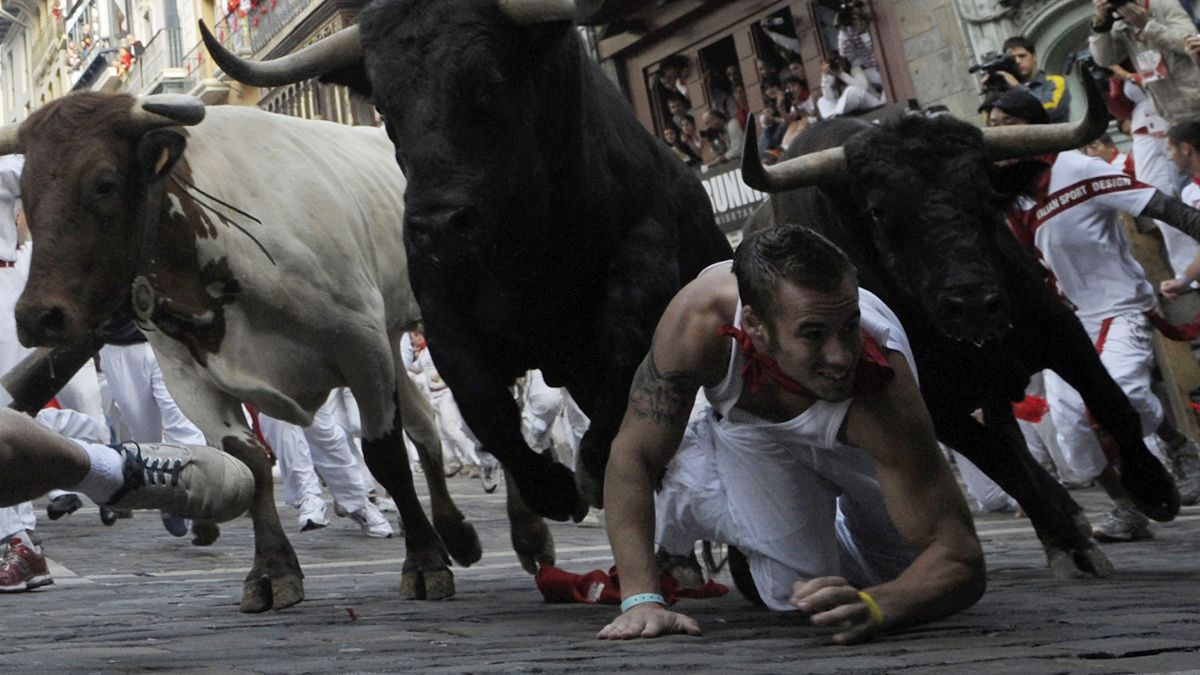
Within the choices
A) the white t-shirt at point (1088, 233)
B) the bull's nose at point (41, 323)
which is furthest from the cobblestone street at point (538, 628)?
the white t-shirt at point (1088, 233)

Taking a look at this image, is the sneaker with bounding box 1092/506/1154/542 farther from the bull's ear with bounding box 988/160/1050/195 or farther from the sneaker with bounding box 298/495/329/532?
the sneaker with bounding box 298/495/329/532

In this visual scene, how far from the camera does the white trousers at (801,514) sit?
16.4 feet

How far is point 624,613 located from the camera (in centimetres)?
455

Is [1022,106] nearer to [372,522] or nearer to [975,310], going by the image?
[975,310]

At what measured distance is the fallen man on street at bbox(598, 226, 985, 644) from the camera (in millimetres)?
4367

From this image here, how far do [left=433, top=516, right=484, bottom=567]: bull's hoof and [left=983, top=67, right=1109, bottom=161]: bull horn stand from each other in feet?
9.24

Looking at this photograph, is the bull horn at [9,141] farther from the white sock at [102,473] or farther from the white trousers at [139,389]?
the white trousers at [139,389]

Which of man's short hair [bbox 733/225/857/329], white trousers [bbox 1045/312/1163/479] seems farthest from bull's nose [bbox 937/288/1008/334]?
white trousers [bbox 1045/312/1163/479]

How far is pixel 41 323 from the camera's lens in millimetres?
6484

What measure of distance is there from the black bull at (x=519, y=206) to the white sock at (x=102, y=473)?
1.31 meters

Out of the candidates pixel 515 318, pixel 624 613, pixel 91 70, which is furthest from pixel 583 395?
pixel 91 70

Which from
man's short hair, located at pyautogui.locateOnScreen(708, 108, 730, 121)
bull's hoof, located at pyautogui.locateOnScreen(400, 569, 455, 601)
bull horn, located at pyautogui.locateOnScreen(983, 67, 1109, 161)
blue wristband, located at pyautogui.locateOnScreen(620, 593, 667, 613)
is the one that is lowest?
blue wristband, located at pyautogui.locateOnScreen(620, 593, 667, 613)

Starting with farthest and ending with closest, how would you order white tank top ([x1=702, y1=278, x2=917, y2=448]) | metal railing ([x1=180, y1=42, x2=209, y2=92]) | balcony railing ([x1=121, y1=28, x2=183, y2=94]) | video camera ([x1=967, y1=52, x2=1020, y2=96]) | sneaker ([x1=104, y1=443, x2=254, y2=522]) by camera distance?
balcony railing ([x1=121, y1=28, x2=183, y2=94]), metal railing ([x1=180, y1=42, x2=209, y2=92]), video camera ([x1=967, y1=52, x2=1020, y2=96]), white tank top ([x1=702, y1=278, x2=917, y2=448]), sneaker ([x1=104, y1=443, x2=254, y2=522])

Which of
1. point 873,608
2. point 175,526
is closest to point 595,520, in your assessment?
point 175,526
